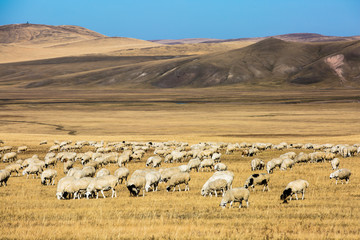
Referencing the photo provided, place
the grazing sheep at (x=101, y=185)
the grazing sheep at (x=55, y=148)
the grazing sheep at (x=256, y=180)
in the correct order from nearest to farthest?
the grazing sheep at (x=101, y=185)
the grazing sheep at (x=256, y=180)
the grazing sheep at (x=55, y=148)

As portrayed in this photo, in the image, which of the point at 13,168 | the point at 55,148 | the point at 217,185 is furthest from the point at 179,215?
the point at 55,148

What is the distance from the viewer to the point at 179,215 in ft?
46.2

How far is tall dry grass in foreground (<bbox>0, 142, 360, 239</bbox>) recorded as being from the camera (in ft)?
38.4

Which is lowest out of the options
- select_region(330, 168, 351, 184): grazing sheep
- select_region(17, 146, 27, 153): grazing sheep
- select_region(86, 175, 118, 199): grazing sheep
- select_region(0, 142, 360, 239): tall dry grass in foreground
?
select_region(0, 142, 360, 239): tall dry grass in foreground

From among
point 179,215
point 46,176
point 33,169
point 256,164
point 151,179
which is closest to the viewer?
point 179,215

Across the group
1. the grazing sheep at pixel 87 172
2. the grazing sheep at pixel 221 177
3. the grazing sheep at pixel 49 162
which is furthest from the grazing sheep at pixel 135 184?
the grazing sheep at pixel 49 162

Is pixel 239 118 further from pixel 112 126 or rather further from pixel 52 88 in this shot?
pixel 52 88

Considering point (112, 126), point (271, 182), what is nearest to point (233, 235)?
point (271, 182)

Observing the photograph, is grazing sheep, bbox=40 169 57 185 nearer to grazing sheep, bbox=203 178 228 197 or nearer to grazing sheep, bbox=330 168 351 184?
grazing sheep, bbox=203 178 228 197

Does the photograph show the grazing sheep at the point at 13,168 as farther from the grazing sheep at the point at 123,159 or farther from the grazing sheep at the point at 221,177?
the grazing sheep at the point at 221,177

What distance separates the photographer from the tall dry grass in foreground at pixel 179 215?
1171 centimetres

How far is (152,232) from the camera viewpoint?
11.9 metres

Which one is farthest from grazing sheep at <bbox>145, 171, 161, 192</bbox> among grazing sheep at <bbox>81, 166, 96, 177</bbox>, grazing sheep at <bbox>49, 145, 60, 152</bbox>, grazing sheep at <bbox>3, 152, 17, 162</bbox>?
grazing sheep at <bbox>49, 145, 60, 152</bbox>

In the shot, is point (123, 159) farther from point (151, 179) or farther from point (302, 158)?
point (302, 158)
